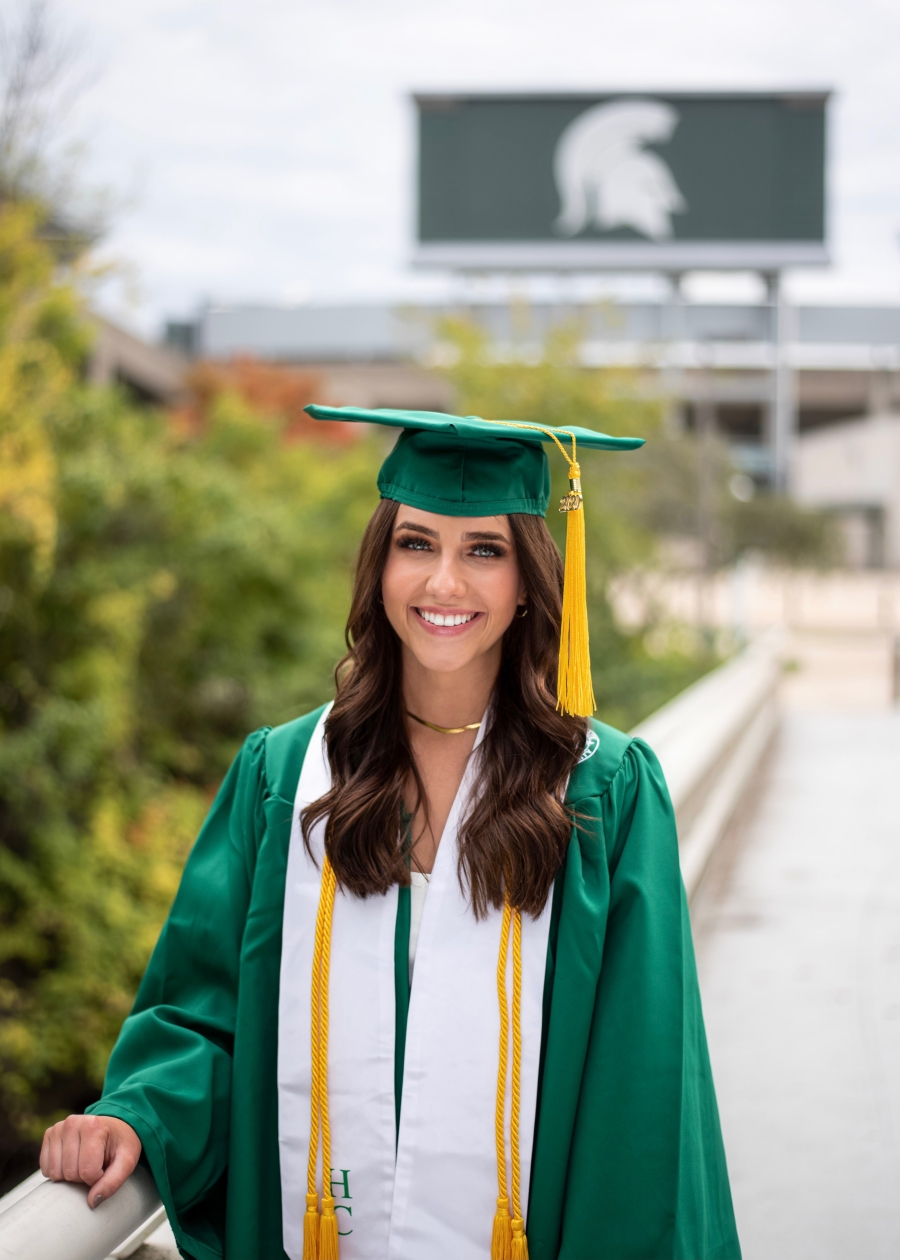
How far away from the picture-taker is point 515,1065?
139cm

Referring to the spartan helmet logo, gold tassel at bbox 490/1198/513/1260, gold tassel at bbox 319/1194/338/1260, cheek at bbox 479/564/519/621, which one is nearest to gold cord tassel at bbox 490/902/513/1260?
gold tassel at bbox 490/1198/513/1260

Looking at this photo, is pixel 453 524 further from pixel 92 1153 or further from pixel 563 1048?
pixel 92 1153

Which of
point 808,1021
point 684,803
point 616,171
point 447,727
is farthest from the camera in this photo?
point 616,171

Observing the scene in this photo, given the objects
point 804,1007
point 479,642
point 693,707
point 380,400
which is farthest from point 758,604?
point 479,642

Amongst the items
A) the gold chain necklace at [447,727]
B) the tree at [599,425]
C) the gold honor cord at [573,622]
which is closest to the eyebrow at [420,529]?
the gold honor cord at [573,622]

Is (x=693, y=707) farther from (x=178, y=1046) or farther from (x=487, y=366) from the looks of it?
(x=487, y=366)

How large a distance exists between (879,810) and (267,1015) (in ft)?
17.0

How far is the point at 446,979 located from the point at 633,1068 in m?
0.25

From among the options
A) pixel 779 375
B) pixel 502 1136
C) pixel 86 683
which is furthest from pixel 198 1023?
pixel 779 375

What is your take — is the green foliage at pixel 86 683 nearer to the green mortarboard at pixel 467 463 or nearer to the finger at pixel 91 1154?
the finger at pixel 91 1154

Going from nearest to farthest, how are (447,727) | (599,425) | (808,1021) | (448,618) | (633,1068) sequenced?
1. (633,1068)
2. (448,618)
3. (447,727)
4. (808,1021)
5. (599,425)

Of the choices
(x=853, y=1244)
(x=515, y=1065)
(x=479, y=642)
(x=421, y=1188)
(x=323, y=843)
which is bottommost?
(x=853, y=1244)

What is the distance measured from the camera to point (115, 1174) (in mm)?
1263

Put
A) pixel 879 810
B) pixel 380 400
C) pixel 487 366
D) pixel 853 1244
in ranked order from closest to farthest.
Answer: pixel 853 1244 → pixel 879 810 → pixel 487 366 → pixel 380 400
